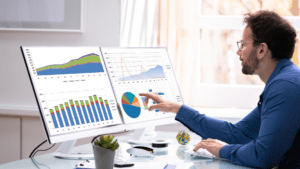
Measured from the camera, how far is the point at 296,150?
1.09 metres

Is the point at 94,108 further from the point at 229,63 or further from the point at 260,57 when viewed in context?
the point at 229,63

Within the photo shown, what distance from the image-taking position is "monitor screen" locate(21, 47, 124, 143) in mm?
1060

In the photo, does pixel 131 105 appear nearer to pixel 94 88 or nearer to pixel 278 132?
pixel 94 88

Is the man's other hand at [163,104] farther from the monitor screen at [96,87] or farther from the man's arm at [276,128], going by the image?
the man's arm at [276,128]

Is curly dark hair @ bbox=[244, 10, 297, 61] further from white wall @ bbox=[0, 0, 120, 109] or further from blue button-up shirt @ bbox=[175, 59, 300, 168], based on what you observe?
white wall @ bbox=[0, 0, 120, 109]

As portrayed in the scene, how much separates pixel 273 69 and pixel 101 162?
2.70 feet

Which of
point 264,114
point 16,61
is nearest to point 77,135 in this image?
point 264,114

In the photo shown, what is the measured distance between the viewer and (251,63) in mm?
1295

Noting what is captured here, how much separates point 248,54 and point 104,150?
77 cm

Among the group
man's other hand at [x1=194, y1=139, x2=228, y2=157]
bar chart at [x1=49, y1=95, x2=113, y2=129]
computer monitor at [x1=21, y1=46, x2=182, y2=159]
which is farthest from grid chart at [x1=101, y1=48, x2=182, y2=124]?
man's other hand at [x1=194, y1=139, x2=228, y2=157]

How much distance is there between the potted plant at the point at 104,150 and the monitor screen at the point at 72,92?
23 centimetres

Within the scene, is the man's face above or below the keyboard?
above

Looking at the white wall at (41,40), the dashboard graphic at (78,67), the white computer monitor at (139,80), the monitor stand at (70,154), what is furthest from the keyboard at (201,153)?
the white wall at (41,40)

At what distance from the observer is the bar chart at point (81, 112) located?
3.52 feet
